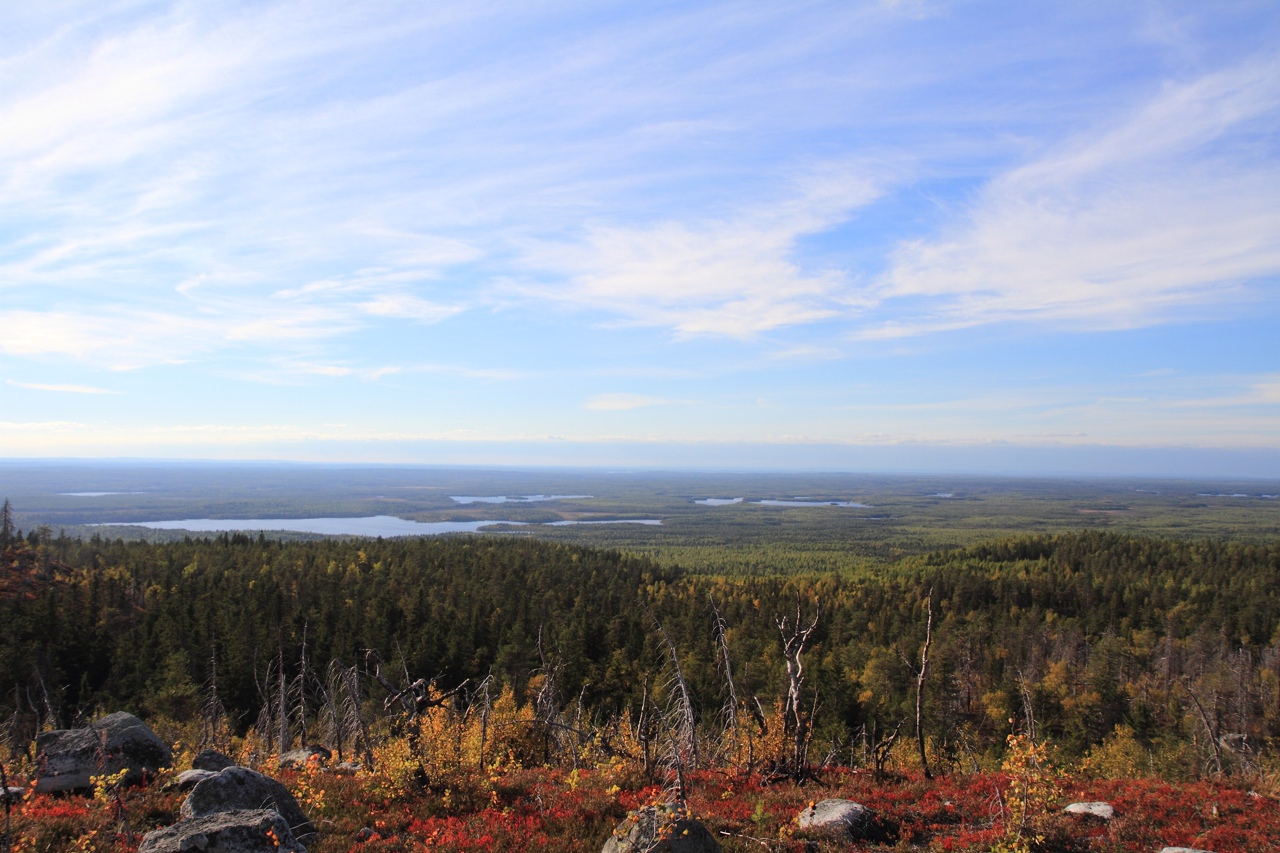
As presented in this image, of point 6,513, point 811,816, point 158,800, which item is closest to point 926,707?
point 811,816

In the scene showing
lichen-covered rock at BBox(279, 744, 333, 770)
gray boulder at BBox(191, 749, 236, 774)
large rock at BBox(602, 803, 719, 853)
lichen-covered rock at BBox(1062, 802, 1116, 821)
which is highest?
large rock at BBox(602, 803, 719, 853)

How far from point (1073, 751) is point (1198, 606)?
145 ft

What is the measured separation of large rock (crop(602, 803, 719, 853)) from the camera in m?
9.90

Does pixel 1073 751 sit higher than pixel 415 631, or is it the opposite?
pixel 415 631

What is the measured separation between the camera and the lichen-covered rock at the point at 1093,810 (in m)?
14.8

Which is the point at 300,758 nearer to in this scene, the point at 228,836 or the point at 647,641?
the point at 228,836

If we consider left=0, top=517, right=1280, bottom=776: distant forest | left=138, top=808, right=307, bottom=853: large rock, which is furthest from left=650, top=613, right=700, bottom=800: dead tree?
left=0, top=517, right=1280, bottom=776: distant forest

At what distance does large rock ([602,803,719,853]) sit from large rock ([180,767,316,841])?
259 inches

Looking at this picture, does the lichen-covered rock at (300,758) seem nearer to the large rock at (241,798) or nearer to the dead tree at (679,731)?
the large rock at (241,798)

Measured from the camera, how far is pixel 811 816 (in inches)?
534

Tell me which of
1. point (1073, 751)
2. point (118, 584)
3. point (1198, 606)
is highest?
point (118, 584)

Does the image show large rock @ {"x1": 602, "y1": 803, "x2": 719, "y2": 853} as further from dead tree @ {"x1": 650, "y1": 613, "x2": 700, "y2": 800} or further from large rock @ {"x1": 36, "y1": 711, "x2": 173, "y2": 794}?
large rock @ {"x1": 36, "y1": 711, "x2": 173, "y2": 794}

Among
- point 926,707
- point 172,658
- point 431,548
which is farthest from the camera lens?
point 431,548

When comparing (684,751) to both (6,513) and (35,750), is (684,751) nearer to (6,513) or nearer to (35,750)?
(35,750)
